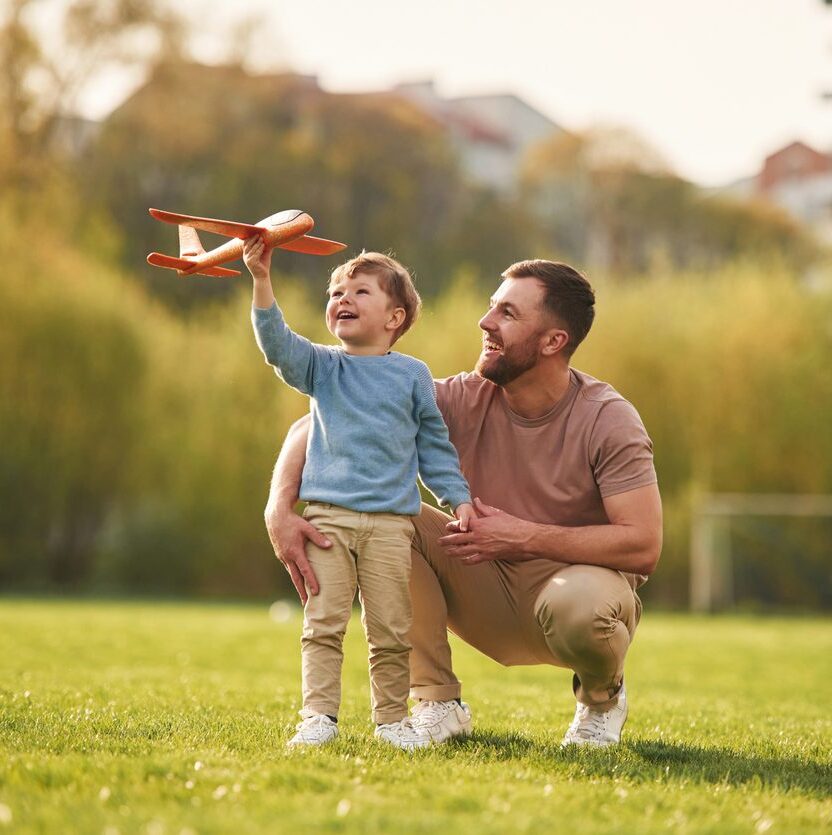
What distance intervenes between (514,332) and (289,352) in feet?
2.38

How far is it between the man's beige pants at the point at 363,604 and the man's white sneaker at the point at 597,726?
56cm

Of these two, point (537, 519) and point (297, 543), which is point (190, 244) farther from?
point (537, 519)

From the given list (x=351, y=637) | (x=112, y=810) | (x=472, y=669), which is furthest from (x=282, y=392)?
(x=112, y=810)

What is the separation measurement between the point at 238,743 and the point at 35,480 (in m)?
13.1

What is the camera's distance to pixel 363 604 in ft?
12.0

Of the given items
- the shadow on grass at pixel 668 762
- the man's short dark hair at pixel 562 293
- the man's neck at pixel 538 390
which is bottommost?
the shadow on grass at pixel 668 762

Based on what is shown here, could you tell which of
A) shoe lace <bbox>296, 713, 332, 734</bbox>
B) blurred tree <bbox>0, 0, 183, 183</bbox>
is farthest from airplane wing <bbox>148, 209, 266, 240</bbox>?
blurred tree <bbox>0, 0, 183, 183</bbox>

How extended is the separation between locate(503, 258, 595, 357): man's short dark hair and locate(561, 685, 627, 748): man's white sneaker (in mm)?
1068

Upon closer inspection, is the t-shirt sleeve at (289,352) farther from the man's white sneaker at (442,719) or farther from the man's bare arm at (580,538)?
the man's white sneaker at (442,719)

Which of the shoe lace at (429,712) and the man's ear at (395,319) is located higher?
the man's ear at (395,319)

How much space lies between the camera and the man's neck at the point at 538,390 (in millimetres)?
4055

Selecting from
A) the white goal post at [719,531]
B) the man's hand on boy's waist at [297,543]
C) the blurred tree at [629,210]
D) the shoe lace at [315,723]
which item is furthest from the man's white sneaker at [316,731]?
the blurred tree at [629,210]

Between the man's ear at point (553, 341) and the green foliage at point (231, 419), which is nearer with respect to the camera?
the man's ear at point (553, 341)

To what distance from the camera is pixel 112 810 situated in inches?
104
